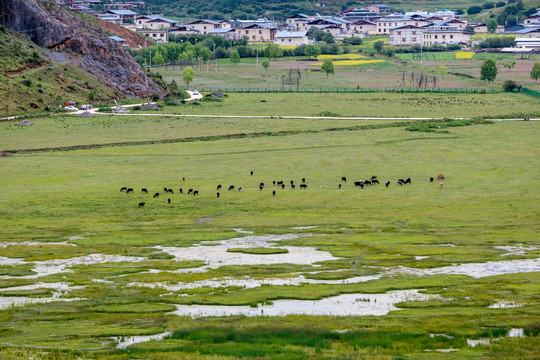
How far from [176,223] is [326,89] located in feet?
431

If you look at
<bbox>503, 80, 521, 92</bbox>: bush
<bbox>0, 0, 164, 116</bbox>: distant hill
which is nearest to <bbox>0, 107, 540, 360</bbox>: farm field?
<bbox>0, 0, 164, 116</bbox>: distant hill

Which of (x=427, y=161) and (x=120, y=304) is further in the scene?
(x=427, y=161)

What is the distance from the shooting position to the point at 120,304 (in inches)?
1508

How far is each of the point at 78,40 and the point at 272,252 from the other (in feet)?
420

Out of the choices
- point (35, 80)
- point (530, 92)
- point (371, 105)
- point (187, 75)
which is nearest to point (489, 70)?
point (530, 92)

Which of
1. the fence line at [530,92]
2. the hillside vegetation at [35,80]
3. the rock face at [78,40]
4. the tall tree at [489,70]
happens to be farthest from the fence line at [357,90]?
the hillside vegetation at [35,80]

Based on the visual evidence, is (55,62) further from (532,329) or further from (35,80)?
(532,329)

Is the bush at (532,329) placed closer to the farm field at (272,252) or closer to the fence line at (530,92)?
the farm field at (272,252)

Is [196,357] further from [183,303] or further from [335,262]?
[335,262]

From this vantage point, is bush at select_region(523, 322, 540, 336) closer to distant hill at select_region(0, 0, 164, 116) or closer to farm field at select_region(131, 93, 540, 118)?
farm field at select_region(131, 93, 540, 118)

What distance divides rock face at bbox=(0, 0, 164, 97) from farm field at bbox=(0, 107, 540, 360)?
64.4 m

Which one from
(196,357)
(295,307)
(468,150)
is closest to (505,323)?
(295,307)

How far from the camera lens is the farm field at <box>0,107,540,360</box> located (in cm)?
3172

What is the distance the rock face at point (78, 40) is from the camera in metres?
162
